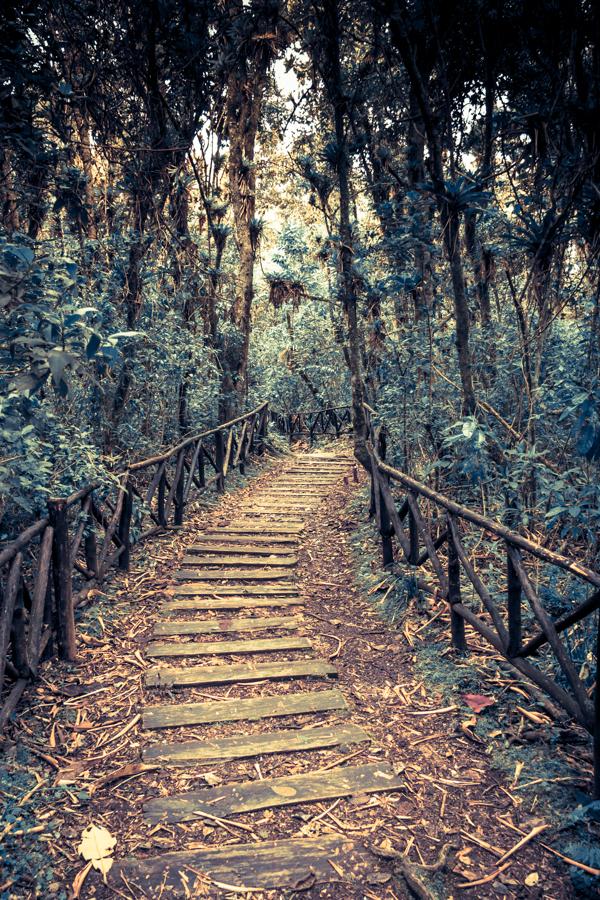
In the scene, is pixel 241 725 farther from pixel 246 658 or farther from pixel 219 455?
pixel 219 455

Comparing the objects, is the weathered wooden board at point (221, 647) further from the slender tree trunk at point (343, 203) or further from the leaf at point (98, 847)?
the slender tree trunk at point (343, 203)

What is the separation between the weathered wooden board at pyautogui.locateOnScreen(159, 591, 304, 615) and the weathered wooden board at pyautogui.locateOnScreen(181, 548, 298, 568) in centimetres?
75

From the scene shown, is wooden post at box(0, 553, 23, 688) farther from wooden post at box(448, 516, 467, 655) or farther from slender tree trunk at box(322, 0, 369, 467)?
slender tree trunk at box(322, 0, 369, 467)

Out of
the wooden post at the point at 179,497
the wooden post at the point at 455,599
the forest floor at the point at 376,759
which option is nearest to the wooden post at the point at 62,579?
the forest floor at the point at 376,759

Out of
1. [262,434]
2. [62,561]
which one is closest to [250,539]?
[62,561]

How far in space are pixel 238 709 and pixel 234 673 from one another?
41cm

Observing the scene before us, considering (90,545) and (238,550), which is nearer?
(90,545)

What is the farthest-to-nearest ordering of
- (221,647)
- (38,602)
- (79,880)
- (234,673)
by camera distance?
(221,647)
(234,673)
(38,602)
(79,880)

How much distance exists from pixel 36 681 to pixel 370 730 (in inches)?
80.5

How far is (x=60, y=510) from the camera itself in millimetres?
3496

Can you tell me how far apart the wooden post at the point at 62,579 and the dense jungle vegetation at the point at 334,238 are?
23cm

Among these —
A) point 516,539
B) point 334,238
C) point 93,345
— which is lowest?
point 516,539

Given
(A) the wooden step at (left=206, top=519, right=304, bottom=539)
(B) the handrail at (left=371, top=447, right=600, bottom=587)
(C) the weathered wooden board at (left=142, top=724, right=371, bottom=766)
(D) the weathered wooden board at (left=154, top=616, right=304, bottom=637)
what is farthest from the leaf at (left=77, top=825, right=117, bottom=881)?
(A) the wooden step at (left=206, top=519, right=304, bottom=539)

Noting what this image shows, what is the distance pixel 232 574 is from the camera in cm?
525
